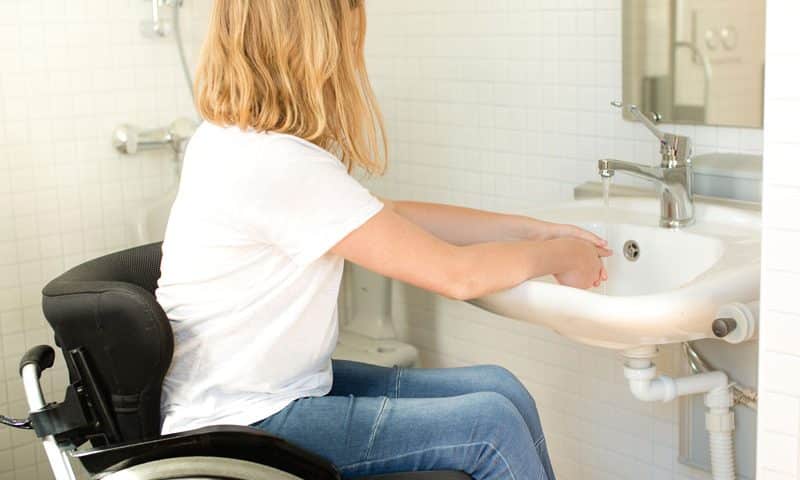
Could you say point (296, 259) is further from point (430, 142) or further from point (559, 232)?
point (430, 142)

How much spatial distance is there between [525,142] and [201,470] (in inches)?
47.9

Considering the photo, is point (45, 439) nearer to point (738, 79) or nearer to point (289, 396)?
point (289, 396)

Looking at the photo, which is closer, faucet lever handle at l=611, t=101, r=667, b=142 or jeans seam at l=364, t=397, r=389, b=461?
jeans seam at l=364, t=397, r=389, b=461

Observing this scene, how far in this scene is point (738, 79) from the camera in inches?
75.8

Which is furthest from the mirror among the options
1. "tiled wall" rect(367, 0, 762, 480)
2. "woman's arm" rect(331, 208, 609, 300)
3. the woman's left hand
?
"woman's arm" rect(331, 208, 609, 300)

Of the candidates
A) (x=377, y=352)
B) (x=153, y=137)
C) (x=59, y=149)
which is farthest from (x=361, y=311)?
(x=59, y=149)

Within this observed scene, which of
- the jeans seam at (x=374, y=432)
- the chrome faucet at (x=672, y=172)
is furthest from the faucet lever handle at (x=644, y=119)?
the jeans seam at (x=374, y=432)

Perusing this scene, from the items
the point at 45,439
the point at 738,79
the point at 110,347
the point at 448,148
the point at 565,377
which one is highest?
the point at 738,79

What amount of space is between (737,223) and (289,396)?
2.78ft

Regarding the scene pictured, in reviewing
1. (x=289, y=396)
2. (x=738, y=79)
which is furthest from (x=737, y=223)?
(x=289, y=396)

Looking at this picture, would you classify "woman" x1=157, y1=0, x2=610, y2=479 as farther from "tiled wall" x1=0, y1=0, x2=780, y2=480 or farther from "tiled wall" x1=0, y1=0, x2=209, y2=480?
"tiled wall" x1=0, y1=0, x2=209, y2=480

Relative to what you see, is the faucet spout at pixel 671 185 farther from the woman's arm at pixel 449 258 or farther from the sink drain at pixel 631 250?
the woman's arm at pixel 449 258

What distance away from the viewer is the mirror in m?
1.90

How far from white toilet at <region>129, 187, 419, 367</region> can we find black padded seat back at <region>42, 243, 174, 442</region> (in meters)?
1.10
